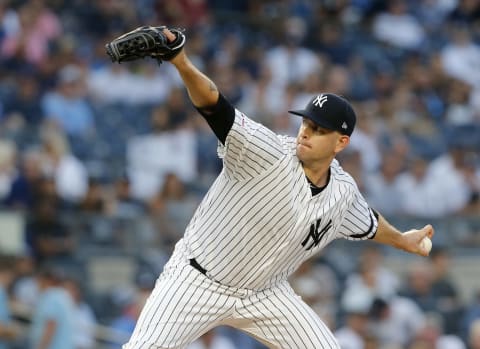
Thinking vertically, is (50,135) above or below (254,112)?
below

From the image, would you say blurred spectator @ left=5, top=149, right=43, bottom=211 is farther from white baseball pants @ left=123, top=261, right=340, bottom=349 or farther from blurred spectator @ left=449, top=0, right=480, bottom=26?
blurred spectator @ left=449, top=0, right=480, bottom=26

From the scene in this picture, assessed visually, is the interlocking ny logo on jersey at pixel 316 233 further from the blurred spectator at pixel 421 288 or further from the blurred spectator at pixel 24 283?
the blurred spectator at pixel 421 288

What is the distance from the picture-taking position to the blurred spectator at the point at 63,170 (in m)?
10.1

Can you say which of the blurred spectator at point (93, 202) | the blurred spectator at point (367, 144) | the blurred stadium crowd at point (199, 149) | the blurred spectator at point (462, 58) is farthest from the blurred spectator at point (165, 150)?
the blurred spectator at point (462, 58)

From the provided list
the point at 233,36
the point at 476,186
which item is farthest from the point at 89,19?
the point at 476,186

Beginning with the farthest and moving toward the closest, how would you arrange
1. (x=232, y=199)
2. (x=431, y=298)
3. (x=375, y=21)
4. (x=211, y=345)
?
(x=375, y=21)
(x=431, y=298)
(x=211, y=345)
(x=232, y=199)

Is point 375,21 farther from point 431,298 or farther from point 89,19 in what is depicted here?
point 431,298

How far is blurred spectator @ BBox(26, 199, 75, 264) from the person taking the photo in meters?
9.46

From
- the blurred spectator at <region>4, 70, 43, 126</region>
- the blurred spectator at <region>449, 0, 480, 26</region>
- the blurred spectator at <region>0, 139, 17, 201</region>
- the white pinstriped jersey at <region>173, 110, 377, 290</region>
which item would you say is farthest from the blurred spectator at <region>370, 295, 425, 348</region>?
the blurred spectator at <region>449, 0, 480, 26</region>

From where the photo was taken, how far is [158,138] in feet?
37.0

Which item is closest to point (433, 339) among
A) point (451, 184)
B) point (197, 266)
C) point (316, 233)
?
point (451, 184)

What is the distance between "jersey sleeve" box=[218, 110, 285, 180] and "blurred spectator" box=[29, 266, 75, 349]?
11.2 ft

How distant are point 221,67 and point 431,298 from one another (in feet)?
12.2

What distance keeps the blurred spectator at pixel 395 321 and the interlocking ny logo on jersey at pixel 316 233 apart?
12.8 ft
